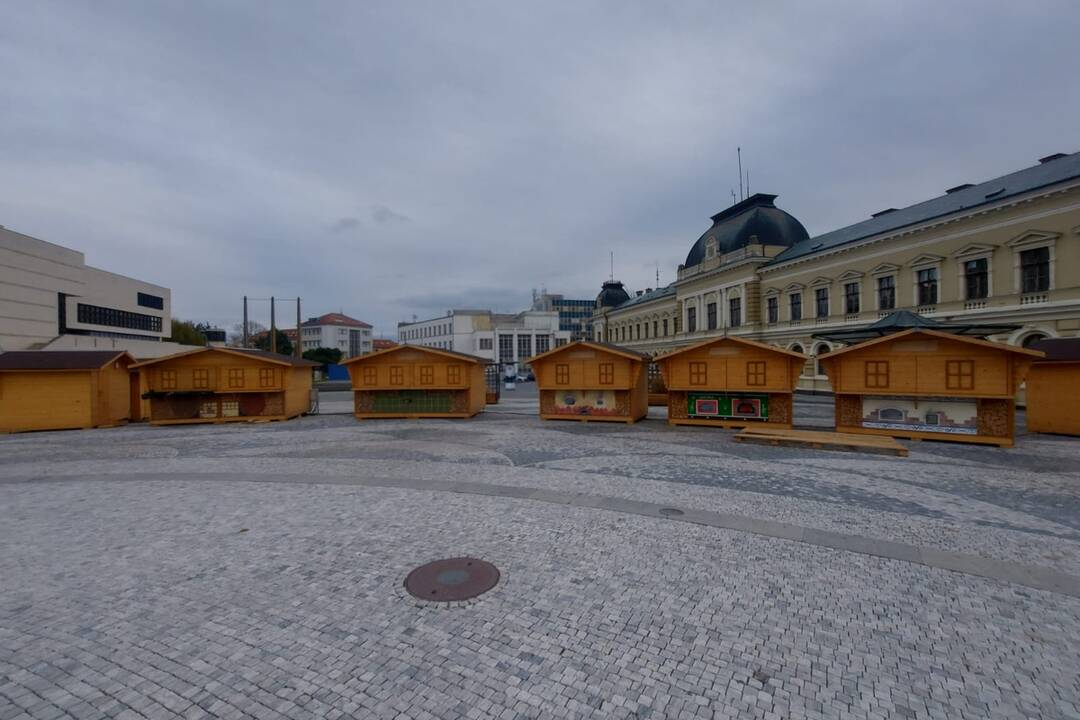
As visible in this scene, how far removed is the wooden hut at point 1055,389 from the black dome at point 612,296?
5906cm

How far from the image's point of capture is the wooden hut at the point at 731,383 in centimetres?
1866

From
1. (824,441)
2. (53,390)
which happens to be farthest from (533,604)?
(53,390)

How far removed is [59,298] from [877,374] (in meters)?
70.6

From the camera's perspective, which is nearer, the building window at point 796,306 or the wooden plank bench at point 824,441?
the wooden plank bench at point 824,441

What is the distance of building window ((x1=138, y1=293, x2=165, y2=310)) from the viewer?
60638 mm

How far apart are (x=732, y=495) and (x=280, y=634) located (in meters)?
8.34

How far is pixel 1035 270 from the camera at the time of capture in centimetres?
2381

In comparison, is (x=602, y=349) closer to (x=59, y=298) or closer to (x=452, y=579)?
(x=452, y=579)

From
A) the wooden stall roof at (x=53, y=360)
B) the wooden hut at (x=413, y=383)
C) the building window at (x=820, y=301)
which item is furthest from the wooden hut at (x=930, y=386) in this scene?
the wooden stall roof at (x=53, y=360)

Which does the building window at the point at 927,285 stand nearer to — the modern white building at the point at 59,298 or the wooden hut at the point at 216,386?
the wooden hut at the point at 216,386

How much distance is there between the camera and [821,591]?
5.64m

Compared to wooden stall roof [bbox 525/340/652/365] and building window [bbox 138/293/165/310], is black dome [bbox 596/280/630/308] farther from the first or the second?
building window [bbox 138/293/165/310]

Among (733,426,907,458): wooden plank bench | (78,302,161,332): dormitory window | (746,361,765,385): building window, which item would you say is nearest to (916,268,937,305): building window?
(746,361,765,385): building window

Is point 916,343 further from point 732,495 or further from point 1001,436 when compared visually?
point 732,495
